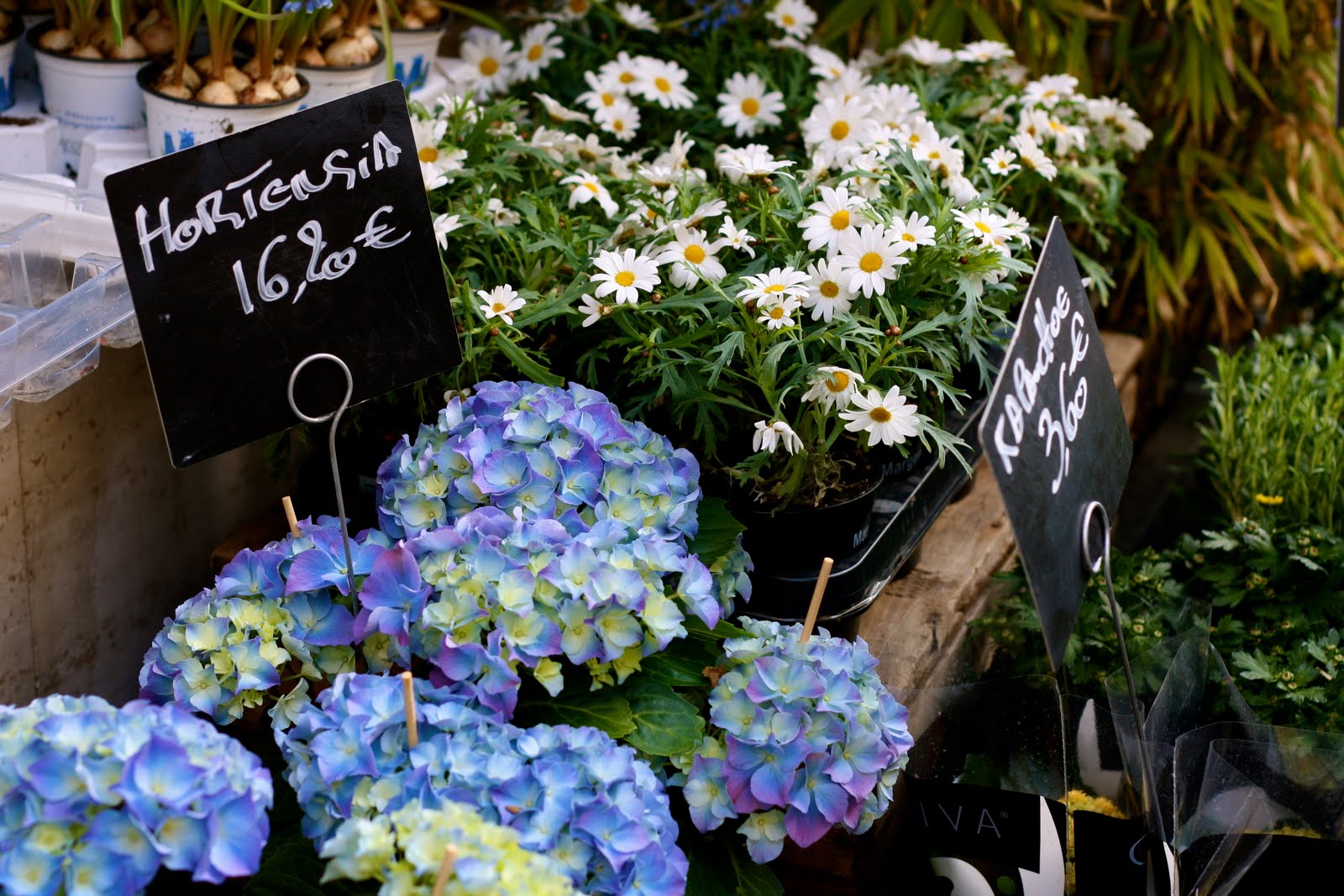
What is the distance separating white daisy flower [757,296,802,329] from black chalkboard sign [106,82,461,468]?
28 centimetres

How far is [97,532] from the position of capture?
4.45ft

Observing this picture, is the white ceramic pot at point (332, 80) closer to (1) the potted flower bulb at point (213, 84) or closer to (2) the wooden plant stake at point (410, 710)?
(1) the potted flower bulb at point (213, 84)

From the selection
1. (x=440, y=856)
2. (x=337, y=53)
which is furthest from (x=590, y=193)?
(x=440, y=856)

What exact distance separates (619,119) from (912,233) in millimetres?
593

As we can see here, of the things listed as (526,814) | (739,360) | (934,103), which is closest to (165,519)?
(739,360)

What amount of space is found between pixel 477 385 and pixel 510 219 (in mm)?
315

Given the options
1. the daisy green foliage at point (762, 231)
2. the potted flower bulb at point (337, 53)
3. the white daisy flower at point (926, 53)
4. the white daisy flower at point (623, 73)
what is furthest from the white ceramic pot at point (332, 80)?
A: the white daisy flower at point (926, 53)

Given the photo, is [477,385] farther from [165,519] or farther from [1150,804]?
[1150,804]

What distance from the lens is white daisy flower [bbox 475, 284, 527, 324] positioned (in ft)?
4.04

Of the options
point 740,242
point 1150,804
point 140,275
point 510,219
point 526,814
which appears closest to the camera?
point 526,814

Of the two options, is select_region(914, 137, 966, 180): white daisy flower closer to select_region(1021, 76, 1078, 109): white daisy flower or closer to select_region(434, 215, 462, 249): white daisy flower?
select_region(1021, 76, 1078, 109): white daisy flower

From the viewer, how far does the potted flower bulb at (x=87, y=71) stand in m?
1.43

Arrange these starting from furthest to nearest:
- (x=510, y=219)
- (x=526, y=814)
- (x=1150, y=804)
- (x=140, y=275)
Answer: (x=510, y=219) → (x=1150, y=804) → (x=140, y=275) → (x=526, y=814)

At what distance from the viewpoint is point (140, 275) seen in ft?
3.09
